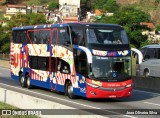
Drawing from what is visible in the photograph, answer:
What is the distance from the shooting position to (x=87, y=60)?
1914cm

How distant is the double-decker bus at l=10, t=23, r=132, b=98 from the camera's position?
19.1m

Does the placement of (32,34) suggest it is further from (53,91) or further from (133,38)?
(133,38)

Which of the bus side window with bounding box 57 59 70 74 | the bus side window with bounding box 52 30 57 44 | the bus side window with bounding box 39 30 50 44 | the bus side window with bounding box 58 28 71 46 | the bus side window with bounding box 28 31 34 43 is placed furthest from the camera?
the bus side window with bounding box 28 31 34 43

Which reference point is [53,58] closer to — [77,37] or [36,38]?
[77,37]

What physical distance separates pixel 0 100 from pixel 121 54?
5.58 meters

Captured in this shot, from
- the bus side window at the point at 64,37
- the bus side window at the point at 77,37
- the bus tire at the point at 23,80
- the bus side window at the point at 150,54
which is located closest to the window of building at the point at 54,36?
the bus side window at the point at 64,37

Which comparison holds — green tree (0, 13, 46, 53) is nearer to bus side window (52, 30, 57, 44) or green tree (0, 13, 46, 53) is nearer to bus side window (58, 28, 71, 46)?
bus side window (52, 30, 57, 44)

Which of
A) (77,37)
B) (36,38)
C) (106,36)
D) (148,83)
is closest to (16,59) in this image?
(36,38)

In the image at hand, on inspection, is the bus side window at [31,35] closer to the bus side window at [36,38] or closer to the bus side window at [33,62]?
the bus side window at [36,38]

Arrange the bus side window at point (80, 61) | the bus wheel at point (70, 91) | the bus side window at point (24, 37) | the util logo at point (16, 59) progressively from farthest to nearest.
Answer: the util logo at point (16, 59) → the bus side window at point (24, 37) → the bus wheel at point (70, 91) → the bus side window at point (80, 61)

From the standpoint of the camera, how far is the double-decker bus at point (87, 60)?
1911 cm

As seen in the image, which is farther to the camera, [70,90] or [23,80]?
[23,80]

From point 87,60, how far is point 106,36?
1.56 m

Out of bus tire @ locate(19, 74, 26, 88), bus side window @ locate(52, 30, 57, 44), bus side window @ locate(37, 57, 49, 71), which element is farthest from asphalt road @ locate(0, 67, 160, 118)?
bus tire @ locate(19, 74, 26, 88)
